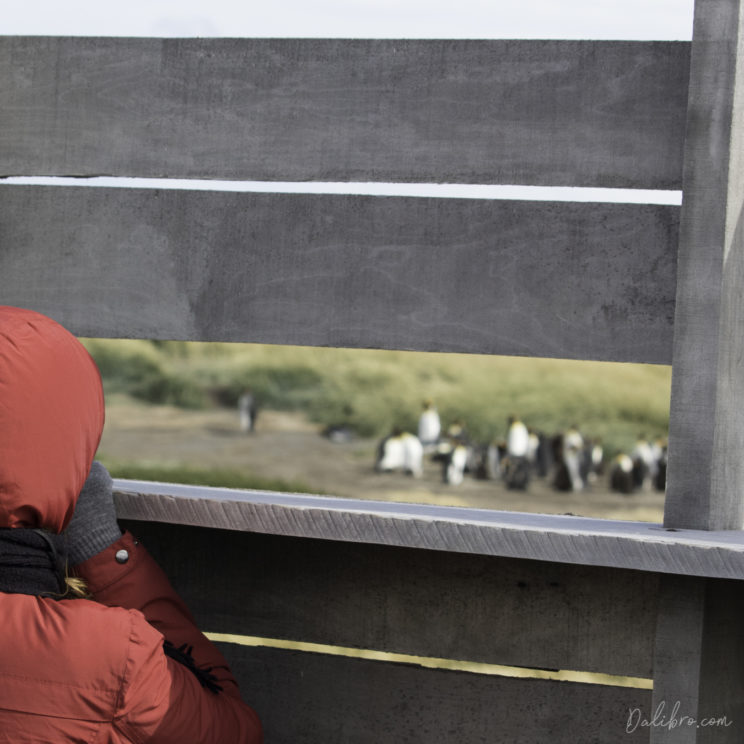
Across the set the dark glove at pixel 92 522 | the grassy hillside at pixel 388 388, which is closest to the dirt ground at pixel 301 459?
the grassy hillside at pixel 388 388

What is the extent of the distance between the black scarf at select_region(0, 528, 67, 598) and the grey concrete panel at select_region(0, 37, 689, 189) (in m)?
0.62

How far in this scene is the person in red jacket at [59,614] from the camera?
1149mm

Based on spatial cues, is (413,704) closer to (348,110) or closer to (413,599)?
(413,599)

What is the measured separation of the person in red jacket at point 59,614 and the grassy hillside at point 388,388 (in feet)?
79.5

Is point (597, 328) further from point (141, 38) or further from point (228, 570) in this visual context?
point (141, 38)

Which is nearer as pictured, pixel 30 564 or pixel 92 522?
pixel 30 564

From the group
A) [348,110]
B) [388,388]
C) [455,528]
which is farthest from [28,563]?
[388,388]

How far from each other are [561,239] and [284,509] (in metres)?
0.51

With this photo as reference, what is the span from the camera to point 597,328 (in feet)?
4.61

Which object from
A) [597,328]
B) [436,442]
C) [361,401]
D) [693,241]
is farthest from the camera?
[361,401]

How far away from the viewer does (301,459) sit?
2361 centimetres

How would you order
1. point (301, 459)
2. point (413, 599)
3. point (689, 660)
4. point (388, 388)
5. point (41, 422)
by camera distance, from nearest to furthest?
point (41, 422), point (689, 660), point (413, 599), point (301, 459), point (388, 388)

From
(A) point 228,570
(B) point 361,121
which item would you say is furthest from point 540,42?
(A) point 228,570

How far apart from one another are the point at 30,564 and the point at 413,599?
50 centimetres
